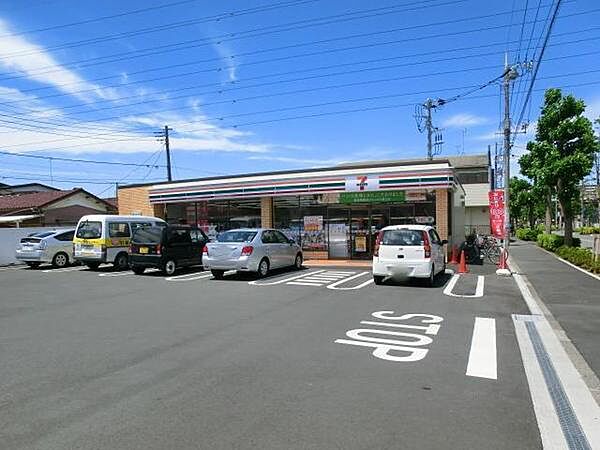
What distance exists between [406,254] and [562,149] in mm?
13930

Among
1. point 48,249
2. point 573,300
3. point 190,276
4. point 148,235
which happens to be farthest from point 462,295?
point 48,249

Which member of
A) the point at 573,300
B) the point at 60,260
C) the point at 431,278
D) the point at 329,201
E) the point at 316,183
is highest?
the point at 316,183

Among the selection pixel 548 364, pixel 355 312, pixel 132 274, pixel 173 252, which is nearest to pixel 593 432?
pixel 548 364

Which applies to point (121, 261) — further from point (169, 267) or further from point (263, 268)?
point (263, 268)

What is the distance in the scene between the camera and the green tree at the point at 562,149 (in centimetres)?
2156

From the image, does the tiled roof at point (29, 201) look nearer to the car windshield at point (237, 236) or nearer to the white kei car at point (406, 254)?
the car windshield at point (237, 236)

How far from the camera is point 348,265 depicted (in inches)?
764

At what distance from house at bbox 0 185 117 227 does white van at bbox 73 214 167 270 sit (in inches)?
595

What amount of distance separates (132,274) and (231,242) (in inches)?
171

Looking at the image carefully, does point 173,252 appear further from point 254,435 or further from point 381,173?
point 254,435

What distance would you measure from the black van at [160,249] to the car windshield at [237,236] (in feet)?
6.67

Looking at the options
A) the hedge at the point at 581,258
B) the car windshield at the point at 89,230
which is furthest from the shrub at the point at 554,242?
the car windshield at the point at 89,230

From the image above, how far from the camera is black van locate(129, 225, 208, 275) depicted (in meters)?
16.0

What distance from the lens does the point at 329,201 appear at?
70.4ft
